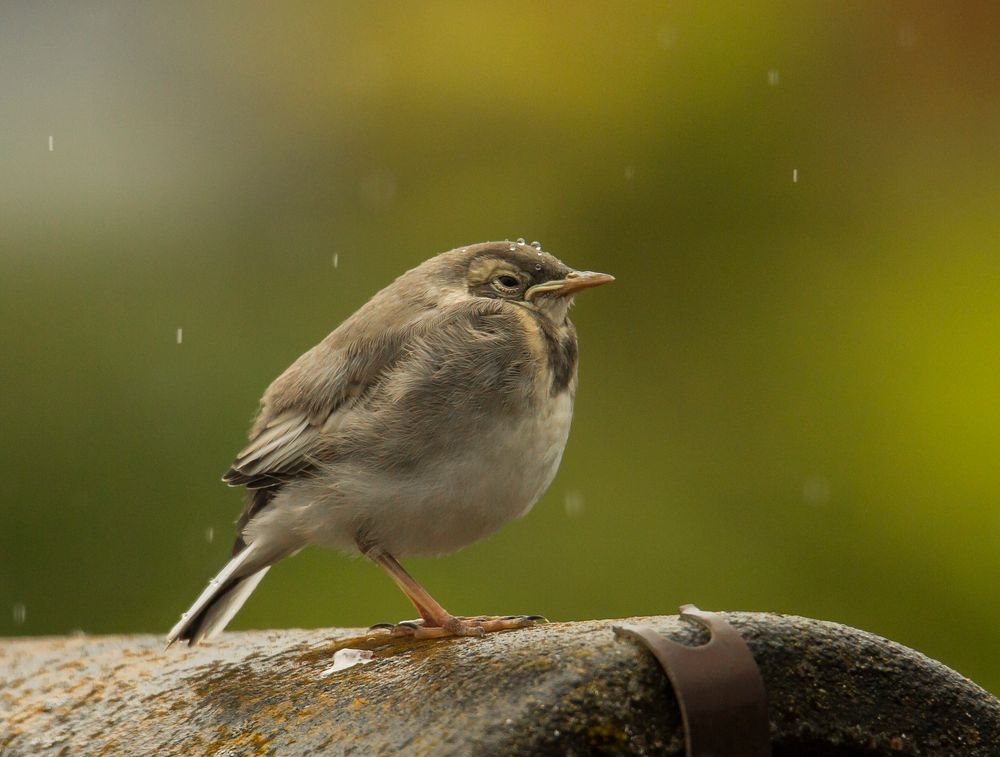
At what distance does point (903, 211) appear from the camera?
21.1ft

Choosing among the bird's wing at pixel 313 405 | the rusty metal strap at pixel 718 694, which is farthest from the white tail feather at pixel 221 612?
the rusty metal strap at pixel 718 694

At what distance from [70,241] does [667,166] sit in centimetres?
289

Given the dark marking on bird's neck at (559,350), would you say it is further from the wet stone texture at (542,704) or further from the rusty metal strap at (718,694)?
the rusty metal strap at (718,694)

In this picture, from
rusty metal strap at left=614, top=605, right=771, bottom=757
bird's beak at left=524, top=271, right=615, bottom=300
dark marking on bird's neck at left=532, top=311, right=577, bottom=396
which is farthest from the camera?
bird's beak at left=524, top=271, right=615, bottom=300

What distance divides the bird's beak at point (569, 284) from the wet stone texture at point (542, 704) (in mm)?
1092

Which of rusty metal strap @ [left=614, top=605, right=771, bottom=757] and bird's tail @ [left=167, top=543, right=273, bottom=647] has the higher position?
rusty metal strap @ [left=614, top=605, right=771, bottom=757]

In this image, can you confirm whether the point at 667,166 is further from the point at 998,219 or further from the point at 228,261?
the point at 228,261

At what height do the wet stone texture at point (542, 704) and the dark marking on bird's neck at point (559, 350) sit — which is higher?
the dark marking on bird's neck at point (559, 350)

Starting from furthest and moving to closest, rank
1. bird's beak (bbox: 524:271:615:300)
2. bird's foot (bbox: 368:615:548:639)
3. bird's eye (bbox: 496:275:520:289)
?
bird's eye (bbox: 496:275:520:289), bird's beak (bbox: 524:271:615:300), bird's foot (bbox: 368:615:548:639)

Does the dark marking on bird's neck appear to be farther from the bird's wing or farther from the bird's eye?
the bird's wing

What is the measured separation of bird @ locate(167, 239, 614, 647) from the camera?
3.25 metres

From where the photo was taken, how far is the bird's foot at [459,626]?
3.11 m

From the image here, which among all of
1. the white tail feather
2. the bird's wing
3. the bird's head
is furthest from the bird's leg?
the bird's head

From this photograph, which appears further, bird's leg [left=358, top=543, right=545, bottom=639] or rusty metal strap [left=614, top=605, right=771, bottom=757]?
bird's leg [left=358, top=543, right=545, bottom=639]
